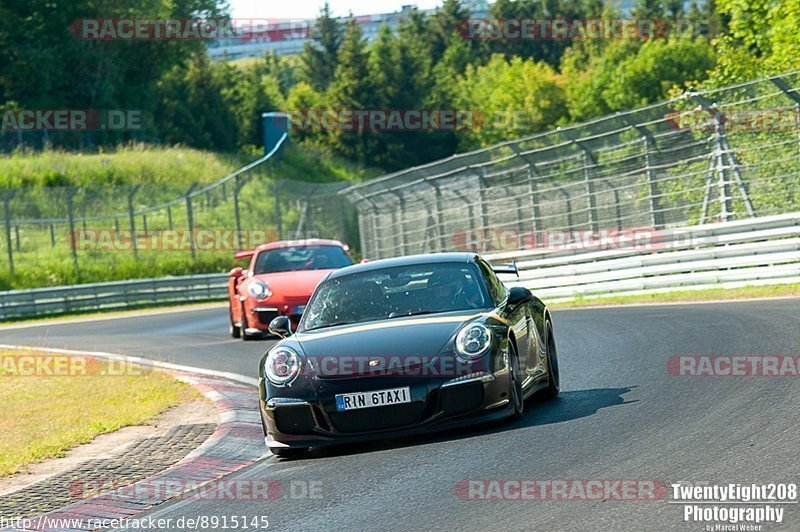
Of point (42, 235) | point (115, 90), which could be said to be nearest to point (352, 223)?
point (42, 235)

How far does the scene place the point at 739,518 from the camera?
5.64m

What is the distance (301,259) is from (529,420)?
10.8 m

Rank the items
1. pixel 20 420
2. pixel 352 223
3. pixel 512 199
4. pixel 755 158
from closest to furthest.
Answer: pixel 20 420 → pixel 755 158 → pixel 512 199 → pixel 352 223

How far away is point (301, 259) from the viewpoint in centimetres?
1961

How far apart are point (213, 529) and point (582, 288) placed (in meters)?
17.7

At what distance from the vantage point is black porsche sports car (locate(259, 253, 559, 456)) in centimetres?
852

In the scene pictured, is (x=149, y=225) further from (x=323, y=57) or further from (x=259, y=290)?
(x=323, y=57)

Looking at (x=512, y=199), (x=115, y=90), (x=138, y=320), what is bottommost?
(x=138, y=320)

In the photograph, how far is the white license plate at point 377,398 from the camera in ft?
27.8

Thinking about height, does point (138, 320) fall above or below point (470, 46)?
below

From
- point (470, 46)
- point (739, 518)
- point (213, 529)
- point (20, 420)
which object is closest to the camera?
point (739, 518)

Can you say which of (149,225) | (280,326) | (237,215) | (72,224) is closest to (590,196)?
(280,326)

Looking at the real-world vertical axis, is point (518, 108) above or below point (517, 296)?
above

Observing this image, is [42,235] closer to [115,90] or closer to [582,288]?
[582,288]
